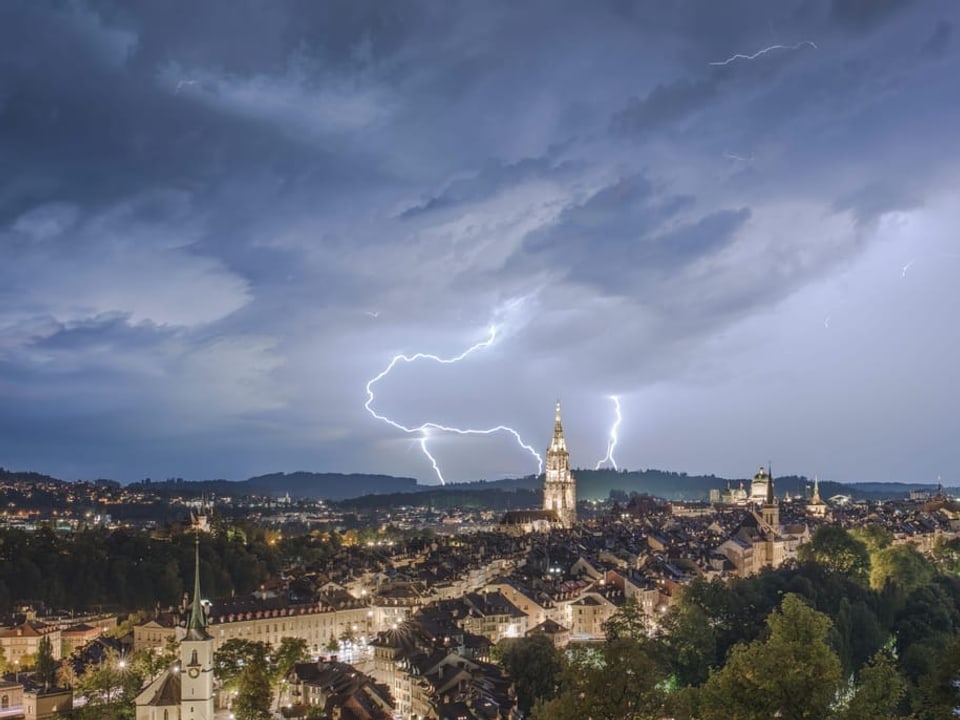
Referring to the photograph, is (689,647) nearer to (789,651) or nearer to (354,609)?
(354,609)

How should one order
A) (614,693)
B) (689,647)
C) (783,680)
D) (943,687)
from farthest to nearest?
(689,647) < (614,693) < (943,687) < (783,680)

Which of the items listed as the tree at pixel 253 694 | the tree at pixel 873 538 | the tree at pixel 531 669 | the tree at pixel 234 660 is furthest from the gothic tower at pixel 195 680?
the tree at pixel 873 538

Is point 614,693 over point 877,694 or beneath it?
beneath

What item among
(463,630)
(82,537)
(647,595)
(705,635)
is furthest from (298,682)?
(82,537)

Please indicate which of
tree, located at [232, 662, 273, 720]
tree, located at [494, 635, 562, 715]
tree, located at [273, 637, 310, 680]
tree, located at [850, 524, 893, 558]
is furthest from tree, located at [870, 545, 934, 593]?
tree, located at [232, 662, 273, 720]

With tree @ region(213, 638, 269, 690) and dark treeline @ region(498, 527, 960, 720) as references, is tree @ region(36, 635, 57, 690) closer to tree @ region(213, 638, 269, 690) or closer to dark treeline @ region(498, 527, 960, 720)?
tree @ region(213, 638, 269, 690)

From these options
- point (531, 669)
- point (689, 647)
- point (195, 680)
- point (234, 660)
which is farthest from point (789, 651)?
point (234, 660)

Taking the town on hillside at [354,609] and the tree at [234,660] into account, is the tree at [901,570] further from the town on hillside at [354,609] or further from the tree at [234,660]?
the tree at [234,660]
